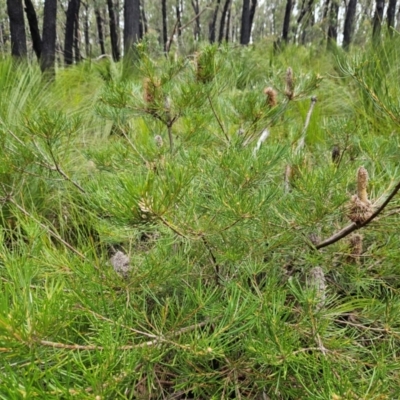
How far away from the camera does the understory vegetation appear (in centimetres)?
49

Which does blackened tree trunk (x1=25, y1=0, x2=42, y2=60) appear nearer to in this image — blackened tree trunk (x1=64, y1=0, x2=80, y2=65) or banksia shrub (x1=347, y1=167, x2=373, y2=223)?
blackened tree trunk (x1=64, y1=0, x2=80, y2=65)

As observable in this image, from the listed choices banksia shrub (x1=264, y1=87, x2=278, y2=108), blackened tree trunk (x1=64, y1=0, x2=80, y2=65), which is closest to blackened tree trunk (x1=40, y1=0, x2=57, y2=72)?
blackened tree trunk (x1=64, y1=0, x2=80, y2=65)

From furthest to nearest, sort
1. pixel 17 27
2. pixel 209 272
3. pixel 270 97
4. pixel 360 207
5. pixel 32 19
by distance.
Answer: pixel 32 19 → pixel 17 27 → pixel 270 97 → pixel 209 272 → pixel 360 207

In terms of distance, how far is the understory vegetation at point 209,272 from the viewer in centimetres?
49

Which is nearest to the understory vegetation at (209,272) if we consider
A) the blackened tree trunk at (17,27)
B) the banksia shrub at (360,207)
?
the banksia shrub at (360,207)

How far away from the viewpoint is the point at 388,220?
2.52 ft

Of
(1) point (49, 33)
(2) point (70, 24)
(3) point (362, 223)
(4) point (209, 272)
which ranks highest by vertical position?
(2) point (70, 24)

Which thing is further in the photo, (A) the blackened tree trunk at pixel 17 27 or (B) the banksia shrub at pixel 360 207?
(A) the blackened tree trunk at pixel 17 27

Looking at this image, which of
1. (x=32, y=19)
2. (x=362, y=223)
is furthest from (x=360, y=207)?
(x=32, y=19)

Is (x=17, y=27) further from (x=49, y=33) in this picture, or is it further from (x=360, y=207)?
(x=360, y=207)

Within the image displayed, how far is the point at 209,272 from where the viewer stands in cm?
92

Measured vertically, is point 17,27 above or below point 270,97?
above

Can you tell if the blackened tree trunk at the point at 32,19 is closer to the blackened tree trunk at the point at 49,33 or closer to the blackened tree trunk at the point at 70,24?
the blackened tree trunk at the point at 49,33

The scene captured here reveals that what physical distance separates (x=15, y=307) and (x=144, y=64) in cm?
92
